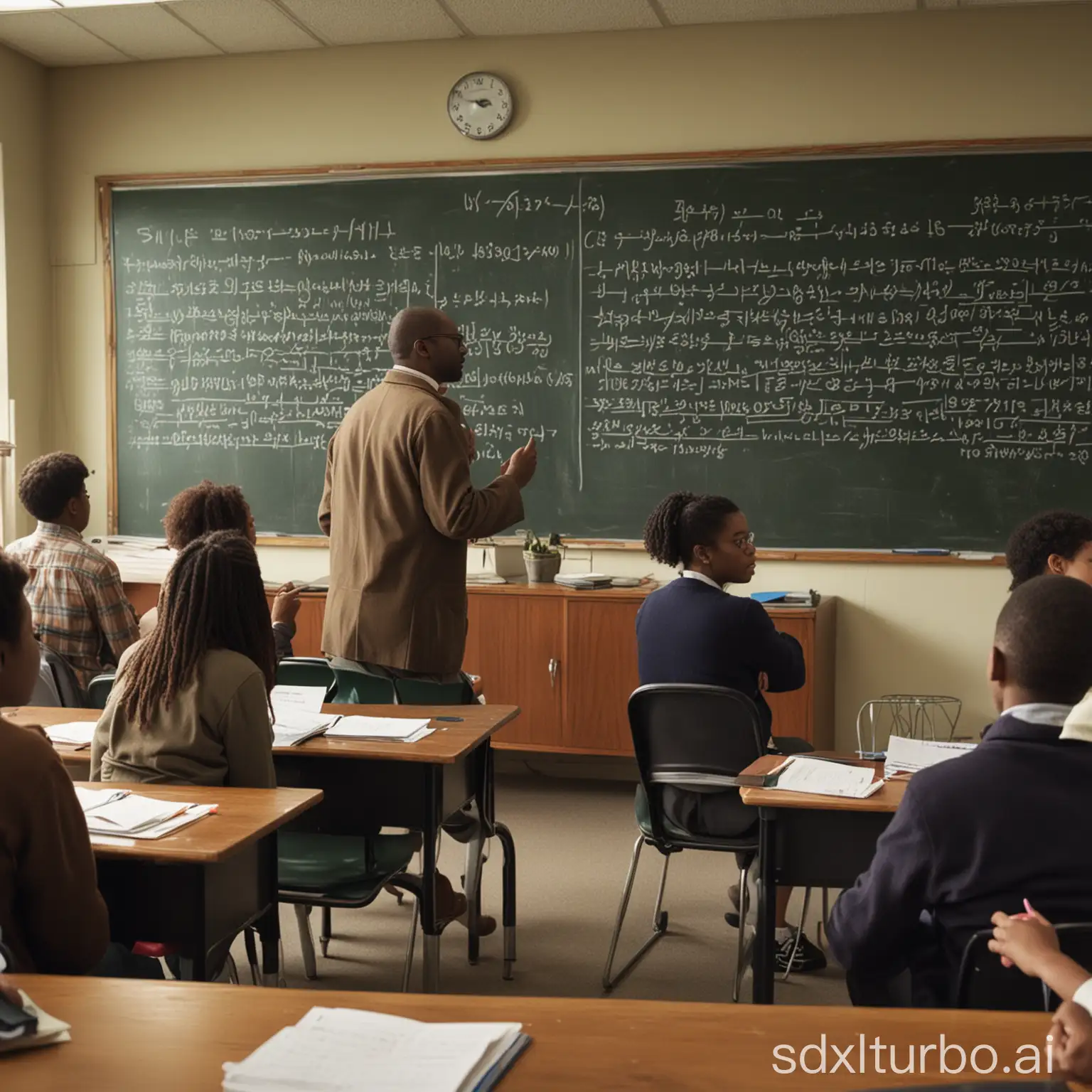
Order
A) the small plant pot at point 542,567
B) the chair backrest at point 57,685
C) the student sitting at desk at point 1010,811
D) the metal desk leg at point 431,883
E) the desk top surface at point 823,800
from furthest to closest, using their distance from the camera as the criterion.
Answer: the small plant pot at point 542,567
the chair backrest at point 57,685
the metal desk leg at point 431,883
the desk top surface at point 823,800
the student sitting at desk at point 1010,811

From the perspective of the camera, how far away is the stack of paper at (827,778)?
2523 mm

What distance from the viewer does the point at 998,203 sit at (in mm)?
5031

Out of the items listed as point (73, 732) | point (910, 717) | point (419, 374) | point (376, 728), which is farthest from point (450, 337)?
point (910, 717)

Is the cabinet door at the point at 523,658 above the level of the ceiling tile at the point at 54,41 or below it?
below

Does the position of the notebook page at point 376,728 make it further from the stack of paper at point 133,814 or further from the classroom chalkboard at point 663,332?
the classroom chalkboard at point 663,332

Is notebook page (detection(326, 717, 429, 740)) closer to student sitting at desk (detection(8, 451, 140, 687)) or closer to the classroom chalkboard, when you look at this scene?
student sitting at desk (detection(8, 451, 140, 687))

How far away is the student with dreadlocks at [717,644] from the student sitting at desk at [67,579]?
5.22 feet

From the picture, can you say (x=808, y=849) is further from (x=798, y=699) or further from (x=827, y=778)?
(x=798, y=699)

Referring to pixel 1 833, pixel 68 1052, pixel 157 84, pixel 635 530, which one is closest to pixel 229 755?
pixel 1 833

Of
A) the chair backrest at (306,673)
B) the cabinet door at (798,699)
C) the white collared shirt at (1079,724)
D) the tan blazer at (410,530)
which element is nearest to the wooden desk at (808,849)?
the white collared shirt at (1079,724)

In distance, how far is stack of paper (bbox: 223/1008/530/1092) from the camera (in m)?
1.20

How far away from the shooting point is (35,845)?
177cm

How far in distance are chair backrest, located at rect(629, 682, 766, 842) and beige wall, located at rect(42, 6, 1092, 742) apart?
2.27m

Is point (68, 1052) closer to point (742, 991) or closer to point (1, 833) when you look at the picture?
point (1, 833)
